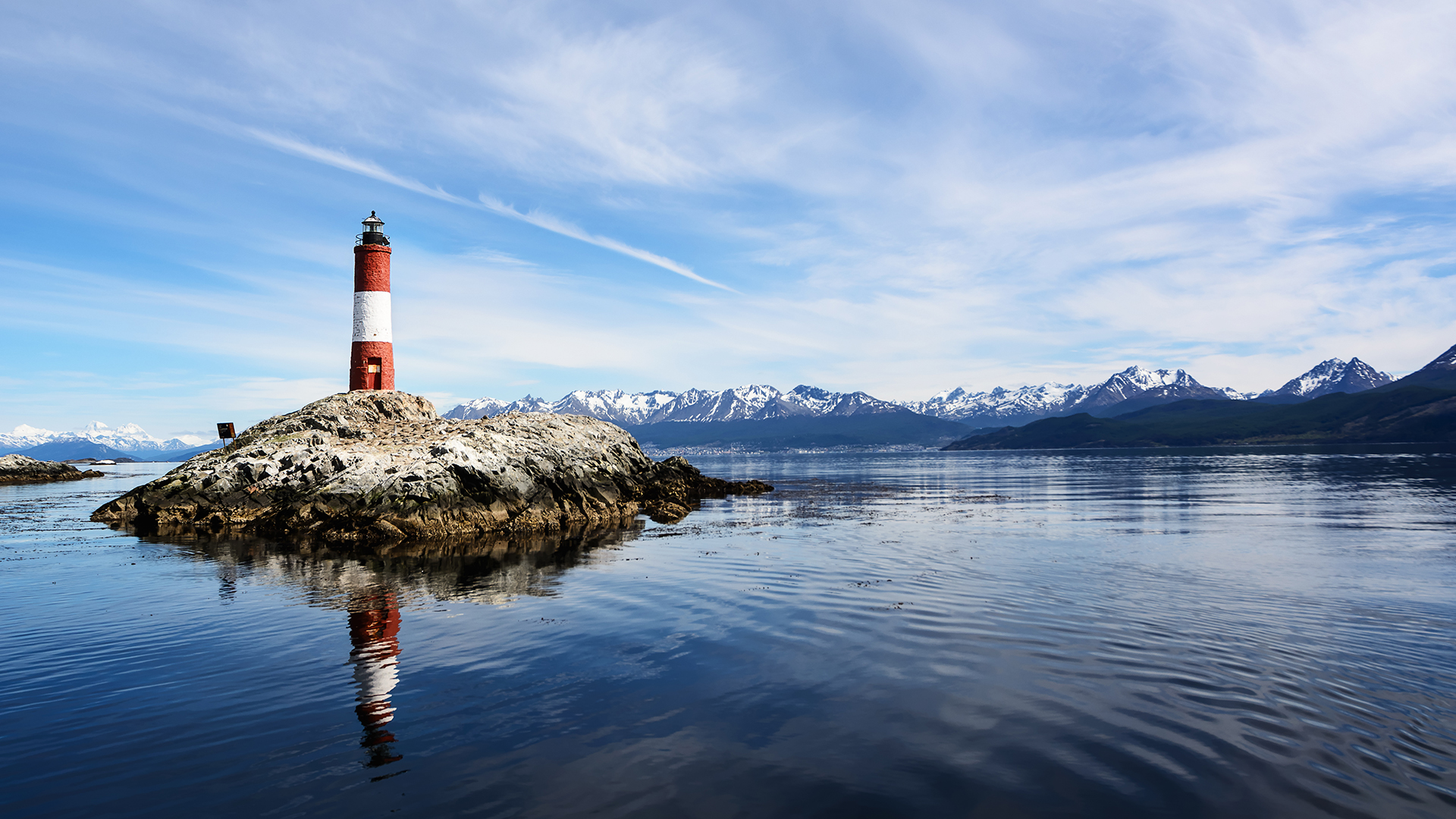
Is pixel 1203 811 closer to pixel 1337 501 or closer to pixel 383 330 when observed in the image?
pixel 1337 501

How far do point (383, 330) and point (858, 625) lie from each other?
50.3 m

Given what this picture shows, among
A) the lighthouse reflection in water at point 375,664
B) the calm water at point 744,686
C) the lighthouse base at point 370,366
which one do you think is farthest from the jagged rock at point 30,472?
the lighthouse reflection in water at point 375,664

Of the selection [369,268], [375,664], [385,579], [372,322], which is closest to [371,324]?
[372,322]

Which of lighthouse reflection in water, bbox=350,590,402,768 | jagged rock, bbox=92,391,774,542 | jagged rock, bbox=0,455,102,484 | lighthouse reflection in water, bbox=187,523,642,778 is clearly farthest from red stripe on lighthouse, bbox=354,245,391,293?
jagged rock, bbox=0,455,102,484

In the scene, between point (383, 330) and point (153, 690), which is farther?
point (383, 330)

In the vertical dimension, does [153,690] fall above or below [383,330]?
below

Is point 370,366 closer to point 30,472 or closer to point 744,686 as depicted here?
point 744,686

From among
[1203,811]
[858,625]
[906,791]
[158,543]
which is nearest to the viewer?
[1203,811]

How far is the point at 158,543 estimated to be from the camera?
107ft

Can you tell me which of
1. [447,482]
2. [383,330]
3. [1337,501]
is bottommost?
[1337,501]

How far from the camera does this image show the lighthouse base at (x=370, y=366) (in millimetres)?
53719

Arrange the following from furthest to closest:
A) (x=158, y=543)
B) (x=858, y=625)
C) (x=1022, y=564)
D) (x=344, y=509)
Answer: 1. (x=344, y=509)
2. (x=158, y=543)
3. (x=1022, y=564)
4. (x=858, y=625)

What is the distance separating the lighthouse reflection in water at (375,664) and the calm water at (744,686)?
0.29 ft

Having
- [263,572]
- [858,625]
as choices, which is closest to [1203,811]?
[858,625]
